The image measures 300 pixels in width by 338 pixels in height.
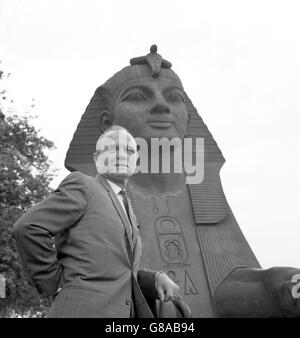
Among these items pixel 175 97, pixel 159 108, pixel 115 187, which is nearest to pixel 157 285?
pixel 115 187

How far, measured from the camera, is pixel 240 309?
4.77m

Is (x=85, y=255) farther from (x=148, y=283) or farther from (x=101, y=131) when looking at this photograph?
(x=101, y=131)

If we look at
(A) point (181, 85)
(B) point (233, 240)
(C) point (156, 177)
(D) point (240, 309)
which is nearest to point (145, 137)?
(C) point (156, 177)

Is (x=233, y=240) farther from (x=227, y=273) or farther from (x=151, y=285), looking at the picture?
(x=151, y=285)

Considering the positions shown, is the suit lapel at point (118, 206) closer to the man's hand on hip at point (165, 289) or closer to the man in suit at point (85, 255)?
the man in suit at point (85, 255)

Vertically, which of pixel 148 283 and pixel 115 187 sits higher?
pixel 115 187

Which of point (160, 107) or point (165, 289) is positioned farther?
point (160, 107)

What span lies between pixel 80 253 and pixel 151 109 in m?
2.99

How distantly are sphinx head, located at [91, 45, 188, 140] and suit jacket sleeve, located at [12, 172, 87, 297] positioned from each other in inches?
110

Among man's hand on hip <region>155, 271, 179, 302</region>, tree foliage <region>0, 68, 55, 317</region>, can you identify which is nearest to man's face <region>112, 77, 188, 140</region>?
man's hand on hip <region>155, 271, 179, 302</region>

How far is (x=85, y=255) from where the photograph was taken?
7.70 ft

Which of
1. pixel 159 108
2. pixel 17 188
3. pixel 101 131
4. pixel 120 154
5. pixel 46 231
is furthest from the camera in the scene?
pixel 17 188

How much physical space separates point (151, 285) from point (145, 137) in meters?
2.75
